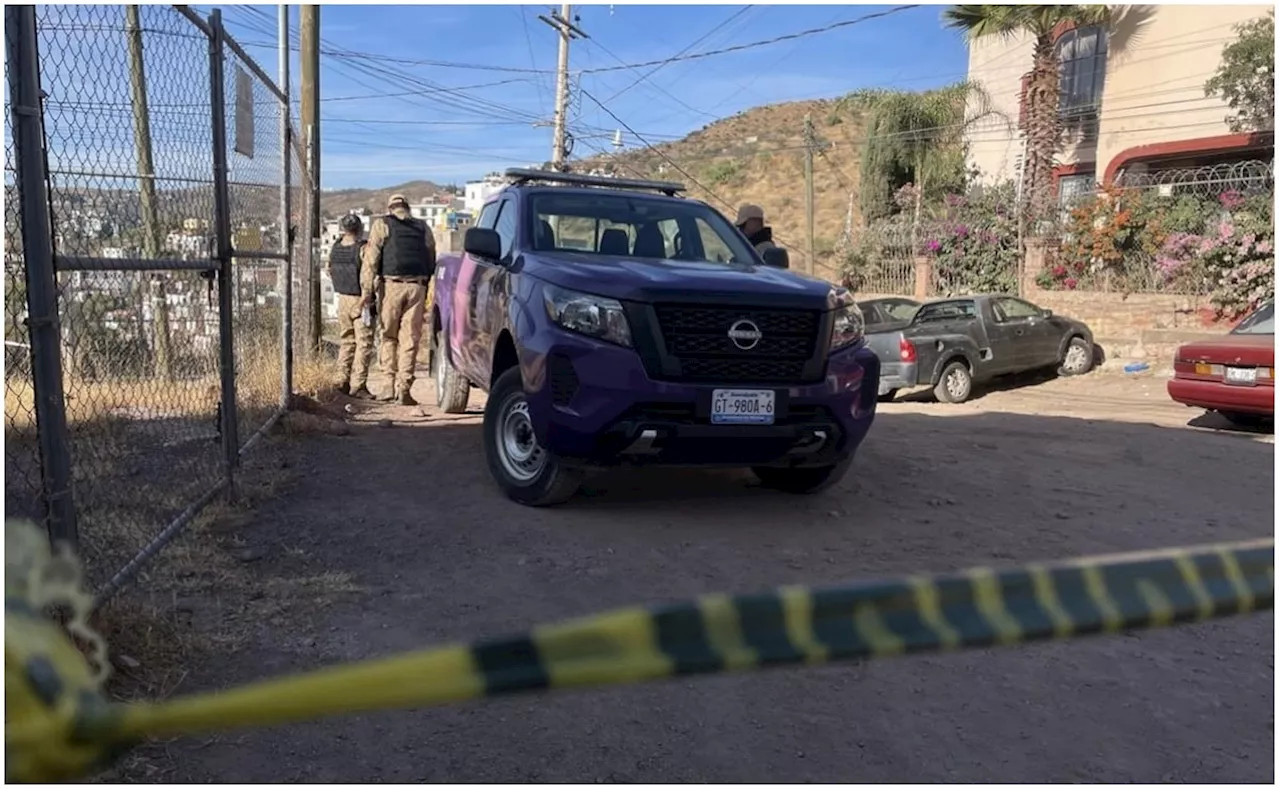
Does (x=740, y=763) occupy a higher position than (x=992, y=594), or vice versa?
(x=992, y=594)

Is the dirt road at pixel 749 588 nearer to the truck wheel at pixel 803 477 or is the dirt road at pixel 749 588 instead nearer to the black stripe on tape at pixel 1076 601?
the truck wheel at pixel 803 477

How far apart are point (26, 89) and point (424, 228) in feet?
21.2

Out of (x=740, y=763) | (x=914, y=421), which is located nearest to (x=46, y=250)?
(x=740, y=763)

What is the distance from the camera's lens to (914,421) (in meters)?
9.32

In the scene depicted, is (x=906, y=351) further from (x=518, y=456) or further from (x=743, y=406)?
(x=743, y=406)

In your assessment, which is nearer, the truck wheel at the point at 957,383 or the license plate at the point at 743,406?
the license plate at the point at 743,406

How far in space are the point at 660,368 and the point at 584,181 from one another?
2603 millimetres

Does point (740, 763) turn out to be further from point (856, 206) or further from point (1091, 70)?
point (856, 206)

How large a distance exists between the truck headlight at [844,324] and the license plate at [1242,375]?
6.11 meters

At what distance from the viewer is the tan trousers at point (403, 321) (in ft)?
30.1

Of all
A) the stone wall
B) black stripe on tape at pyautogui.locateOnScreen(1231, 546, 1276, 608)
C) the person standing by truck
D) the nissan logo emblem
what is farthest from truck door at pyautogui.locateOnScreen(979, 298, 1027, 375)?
black stripe on tape at pyautogui.locateOnScreen(1231, 546, 1276, 608)

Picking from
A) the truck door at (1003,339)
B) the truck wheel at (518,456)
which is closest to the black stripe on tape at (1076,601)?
the truck wheel at (518,456)

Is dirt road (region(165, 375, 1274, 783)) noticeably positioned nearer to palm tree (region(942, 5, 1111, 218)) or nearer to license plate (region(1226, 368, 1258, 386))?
license plate (region(1226, 368, 1258, 386))

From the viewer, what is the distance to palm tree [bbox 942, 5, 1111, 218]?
70.9 feet
